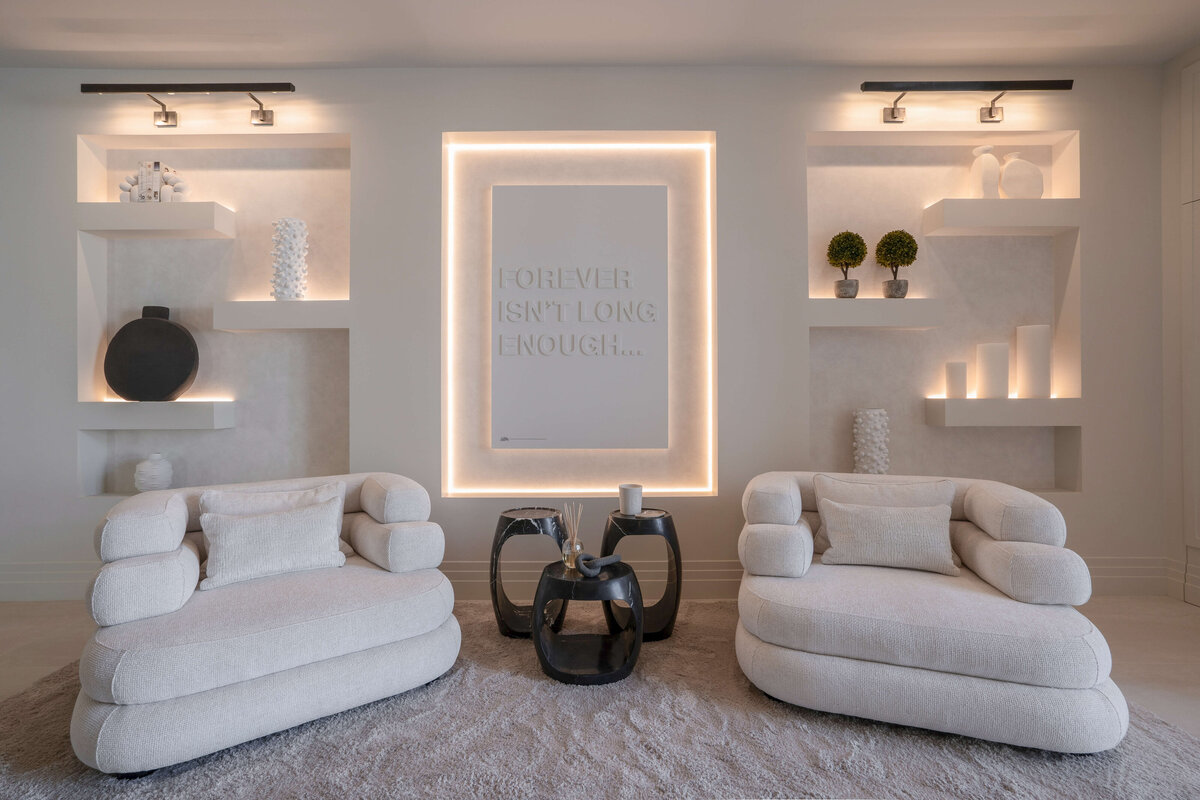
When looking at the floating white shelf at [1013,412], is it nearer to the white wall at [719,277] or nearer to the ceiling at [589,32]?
the white wall at [719,277]

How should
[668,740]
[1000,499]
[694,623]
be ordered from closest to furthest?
[668,740] < [1000,499] < [694,623]

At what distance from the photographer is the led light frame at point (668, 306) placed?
3693 mm

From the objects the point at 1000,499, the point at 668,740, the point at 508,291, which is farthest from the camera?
the point at 508,291

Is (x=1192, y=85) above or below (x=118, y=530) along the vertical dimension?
above

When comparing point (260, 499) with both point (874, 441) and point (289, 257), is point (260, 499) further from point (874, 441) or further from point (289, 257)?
point (874, 441)

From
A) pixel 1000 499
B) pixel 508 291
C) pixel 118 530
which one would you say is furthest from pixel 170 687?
pixel 1000 499

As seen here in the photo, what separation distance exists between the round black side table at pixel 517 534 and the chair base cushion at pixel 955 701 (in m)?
1.07


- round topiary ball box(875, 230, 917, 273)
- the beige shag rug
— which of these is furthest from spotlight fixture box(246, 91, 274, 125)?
the beige shag rug

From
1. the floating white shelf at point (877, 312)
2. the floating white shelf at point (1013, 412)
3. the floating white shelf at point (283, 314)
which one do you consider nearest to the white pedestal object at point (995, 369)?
the floating white shelf at point (1013, 412)

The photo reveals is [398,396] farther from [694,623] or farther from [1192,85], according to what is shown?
[1192,85]

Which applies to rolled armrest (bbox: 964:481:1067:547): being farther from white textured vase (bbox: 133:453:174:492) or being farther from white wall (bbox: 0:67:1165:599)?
white textured vase (bbox: 133:453:174:492)

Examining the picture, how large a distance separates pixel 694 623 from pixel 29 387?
12.6ft

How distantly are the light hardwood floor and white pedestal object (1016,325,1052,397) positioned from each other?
3.90ft

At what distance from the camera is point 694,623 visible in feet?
10.2
